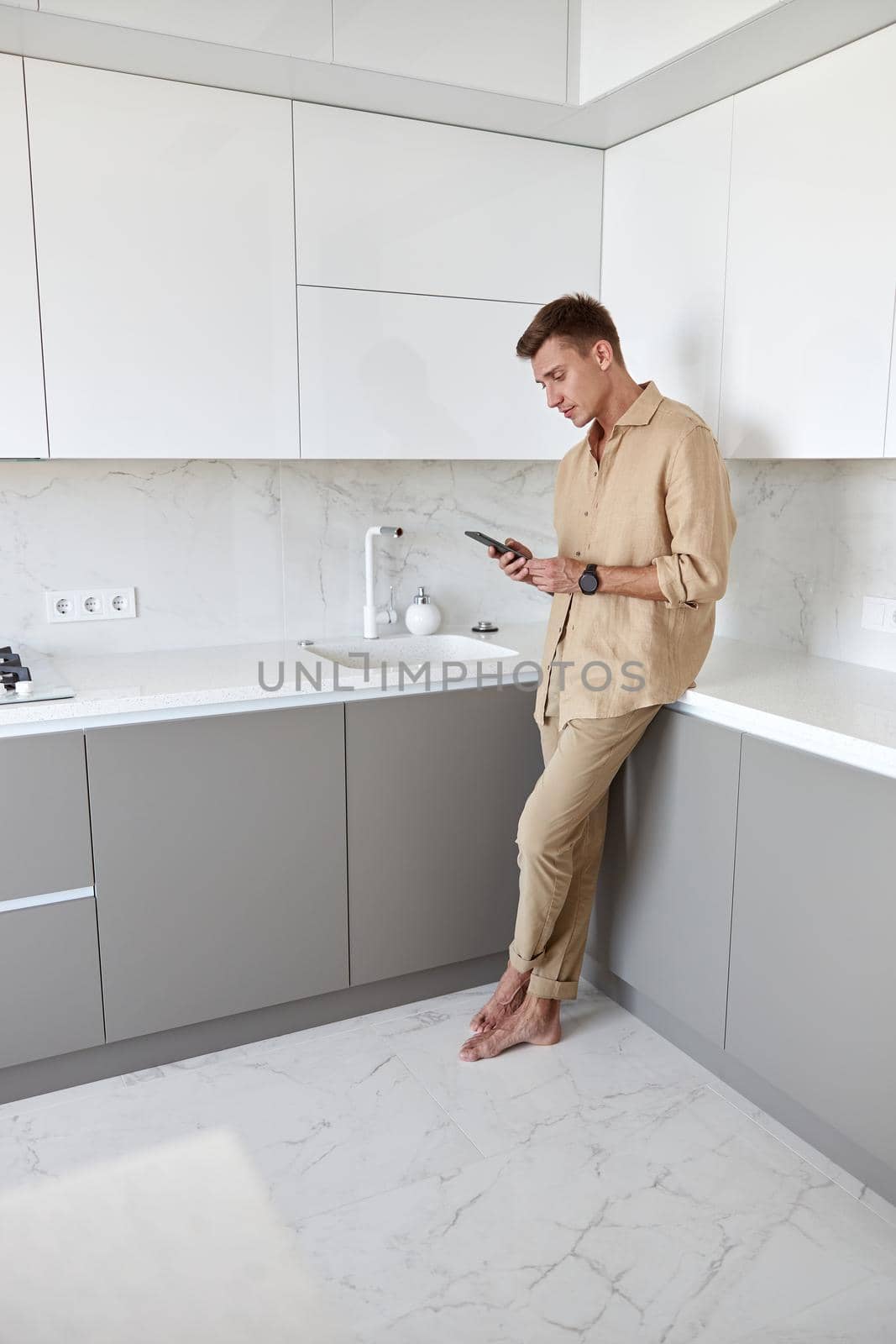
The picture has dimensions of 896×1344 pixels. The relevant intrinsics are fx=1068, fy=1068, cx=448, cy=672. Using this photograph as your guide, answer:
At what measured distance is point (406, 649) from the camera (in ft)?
10.0

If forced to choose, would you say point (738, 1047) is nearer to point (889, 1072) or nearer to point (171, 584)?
point (889, 1072)

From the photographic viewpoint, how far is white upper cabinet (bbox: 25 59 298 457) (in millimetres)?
2260

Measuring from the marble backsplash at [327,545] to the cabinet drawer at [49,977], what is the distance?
74 cm

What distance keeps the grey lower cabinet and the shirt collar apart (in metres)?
1.30

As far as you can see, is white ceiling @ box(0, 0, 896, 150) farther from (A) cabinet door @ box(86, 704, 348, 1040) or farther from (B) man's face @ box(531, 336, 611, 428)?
(A) cabinet door @ box(86, 704, 348, 1040)

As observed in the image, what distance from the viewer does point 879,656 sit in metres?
2.55

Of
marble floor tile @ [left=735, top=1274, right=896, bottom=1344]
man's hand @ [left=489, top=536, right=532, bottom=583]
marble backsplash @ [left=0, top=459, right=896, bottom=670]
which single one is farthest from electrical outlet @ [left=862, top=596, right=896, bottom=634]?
marble floor tile @ [left=735, top=1274, right=896, bottom=1344]

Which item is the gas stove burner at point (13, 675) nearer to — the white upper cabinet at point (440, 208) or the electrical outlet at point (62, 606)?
the electrical outlet at point (62, 606)

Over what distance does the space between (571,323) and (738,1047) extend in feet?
5.09

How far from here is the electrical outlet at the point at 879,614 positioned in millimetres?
2508

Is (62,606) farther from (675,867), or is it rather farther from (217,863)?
(675,867)

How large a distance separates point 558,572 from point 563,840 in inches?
24.0

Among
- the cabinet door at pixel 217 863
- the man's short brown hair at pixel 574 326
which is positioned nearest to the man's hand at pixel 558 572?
the man's short brown hair at pixel 574 326

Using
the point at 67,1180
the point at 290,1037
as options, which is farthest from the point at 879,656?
the point at 67,1180
